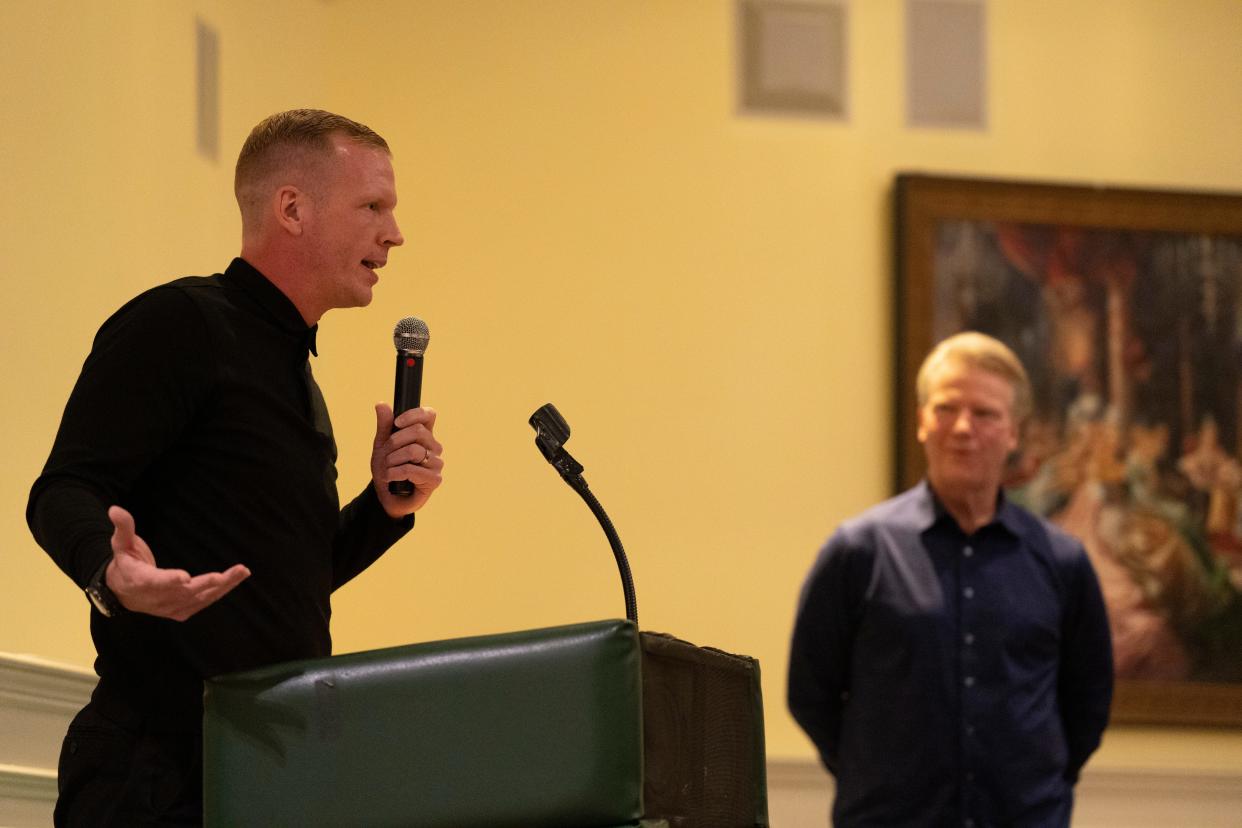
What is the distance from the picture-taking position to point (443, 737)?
1.63 metres

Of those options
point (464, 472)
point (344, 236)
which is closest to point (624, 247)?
point (464, 472)

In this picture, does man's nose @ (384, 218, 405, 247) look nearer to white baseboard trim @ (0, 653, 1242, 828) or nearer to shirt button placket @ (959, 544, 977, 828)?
shirt button placket @ (959, 544, 977, 828)

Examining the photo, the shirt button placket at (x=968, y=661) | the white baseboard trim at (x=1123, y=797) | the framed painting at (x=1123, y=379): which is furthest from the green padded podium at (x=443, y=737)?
the framed painting at (x=1123, y=379)

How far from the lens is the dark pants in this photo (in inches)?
70.1

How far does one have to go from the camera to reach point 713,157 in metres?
5.45

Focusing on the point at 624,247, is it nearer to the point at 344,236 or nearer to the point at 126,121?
the point at 126,121

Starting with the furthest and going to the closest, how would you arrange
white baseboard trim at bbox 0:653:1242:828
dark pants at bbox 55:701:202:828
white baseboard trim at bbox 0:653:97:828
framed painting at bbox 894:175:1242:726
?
framed painting at bbox 894:175:1242:726 < white baseboard trim at bbox 0:653:1242:828 < white baseboard trim at bbox 0:653:97:828 < dark pants at bbox 55:701:202:828

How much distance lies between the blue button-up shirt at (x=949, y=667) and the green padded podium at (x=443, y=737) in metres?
2.01

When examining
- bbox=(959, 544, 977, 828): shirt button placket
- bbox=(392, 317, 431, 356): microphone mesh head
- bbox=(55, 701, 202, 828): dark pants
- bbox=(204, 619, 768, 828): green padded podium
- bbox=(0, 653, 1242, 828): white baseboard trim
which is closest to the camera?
bbox=(204, 619, 768, 828): green padded podium

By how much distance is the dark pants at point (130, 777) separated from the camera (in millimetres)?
1780

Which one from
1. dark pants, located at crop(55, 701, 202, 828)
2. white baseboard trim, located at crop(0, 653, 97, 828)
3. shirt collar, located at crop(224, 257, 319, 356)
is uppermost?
shirt collar, located at crop(224, 257, 319, 356)

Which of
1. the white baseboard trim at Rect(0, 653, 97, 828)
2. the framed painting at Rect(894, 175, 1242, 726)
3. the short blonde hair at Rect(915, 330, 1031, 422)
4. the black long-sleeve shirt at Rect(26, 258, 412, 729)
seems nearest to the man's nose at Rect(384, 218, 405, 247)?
the black long-sleeve shirt at Rect(26, 258, 412, 729)

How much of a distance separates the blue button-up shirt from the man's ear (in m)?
1.97

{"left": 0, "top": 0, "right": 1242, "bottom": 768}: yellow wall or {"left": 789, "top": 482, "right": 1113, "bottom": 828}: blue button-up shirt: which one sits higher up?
{"left": 0, "top": 0, "right": 1242, "bottom": 768}: yellow wall
